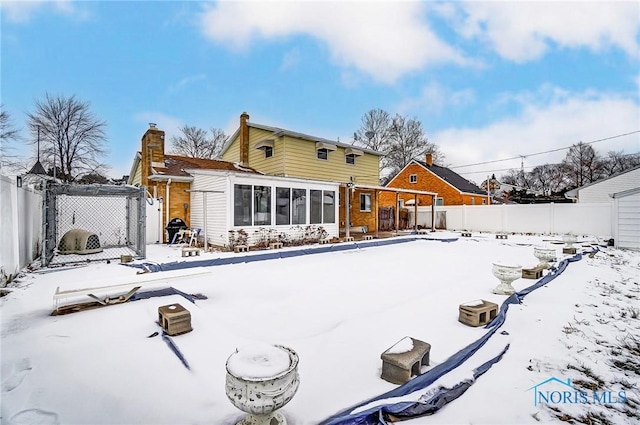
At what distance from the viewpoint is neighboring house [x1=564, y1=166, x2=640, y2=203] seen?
60.0 ft

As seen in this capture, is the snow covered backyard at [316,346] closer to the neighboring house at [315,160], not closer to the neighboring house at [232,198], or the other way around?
the neighboring house at [232,198]

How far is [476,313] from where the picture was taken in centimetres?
351

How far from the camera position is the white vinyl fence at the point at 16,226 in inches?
194

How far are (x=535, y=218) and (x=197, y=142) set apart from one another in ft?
90.5

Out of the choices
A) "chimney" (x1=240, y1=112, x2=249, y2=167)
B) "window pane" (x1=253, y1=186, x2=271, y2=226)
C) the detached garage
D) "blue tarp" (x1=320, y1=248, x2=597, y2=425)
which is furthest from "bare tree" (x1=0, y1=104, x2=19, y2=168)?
the detached garage

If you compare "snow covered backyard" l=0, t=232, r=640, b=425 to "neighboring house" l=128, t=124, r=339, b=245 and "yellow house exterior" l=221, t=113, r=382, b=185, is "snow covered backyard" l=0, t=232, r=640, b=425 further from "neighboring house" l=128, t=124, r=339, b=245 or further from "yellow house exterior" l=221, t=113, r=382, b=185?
"yellow house exterior" l=221, t=113, r=382, b=185

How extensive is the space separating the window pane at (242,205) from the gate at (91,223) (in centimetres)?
270

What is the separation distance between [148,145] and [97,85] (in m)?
5.79

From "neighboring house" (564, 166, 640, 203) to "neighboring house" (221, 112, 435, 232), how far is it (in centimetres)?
1415

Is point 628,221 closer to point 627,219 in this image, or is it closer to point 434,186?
point 627,219

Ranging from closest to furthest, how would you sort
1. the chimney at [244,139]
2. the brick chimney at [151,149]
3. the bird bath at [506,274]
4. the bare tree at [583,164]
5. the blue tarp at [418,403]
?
1. the blue tarp at [418,403]
2. the bird bath at [506,274]
3. the brick chimney at [151,149]
4. the chimney at [244,139]
5. the bare tree at [583,164]

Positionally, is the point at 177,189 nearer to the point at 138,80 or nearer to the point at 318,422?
the point at 138,80

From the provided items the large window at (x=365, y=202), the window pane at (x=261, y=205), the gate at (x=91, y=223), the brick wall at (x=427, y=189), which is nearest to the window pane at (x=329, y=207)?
the window pane at (x=261, y=205)

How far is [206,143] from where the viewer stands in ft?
93.7
